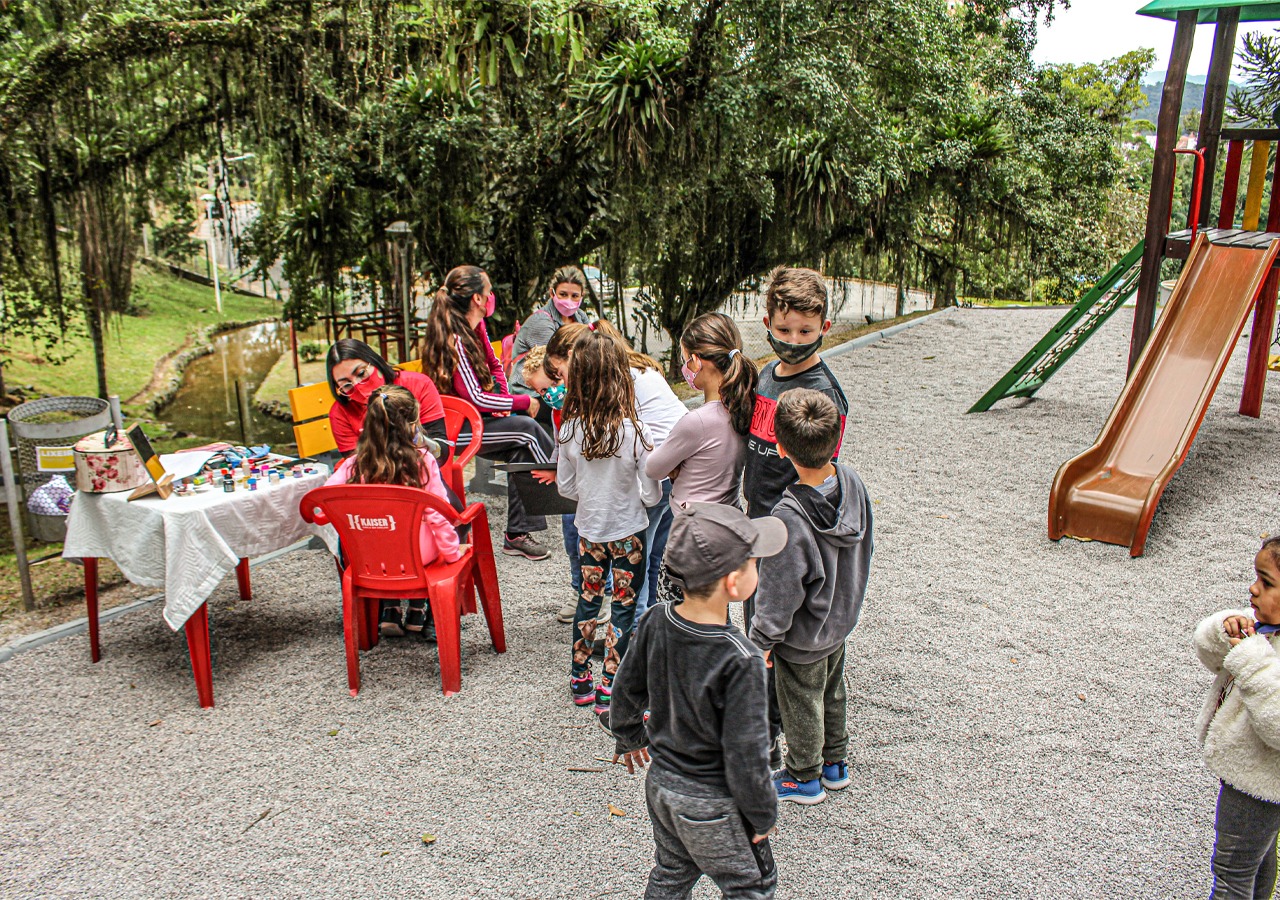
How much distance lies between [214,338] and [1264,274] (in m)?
21.9

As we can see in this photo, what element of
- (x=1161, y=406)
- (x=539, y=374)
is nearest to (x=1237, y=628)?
(x=539, y=374)

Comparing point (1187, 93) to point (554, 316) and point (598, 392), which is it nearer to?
point (554, 316)

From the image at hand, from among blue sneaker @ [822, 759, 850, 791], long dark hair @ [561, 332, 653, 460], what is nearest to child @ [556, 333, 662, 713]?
long dark hair @ [561, 332, 653, 460]

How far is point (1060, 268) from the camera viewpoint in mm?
13500

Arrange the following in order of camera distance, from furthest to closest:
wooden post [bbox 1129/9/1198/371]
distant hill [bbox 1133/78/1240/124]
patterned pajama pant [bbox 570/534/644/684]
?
distant hill [bbox 1133/78/1240/124] < wooden post [bbox 1129/9/1198/371] < patterned pajama pant [bbox 570/534/644/684]

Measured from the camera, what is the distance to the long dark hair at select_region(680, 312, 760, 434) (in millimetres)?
3225

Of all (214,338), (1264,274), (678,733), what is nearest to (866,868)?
(678,733)

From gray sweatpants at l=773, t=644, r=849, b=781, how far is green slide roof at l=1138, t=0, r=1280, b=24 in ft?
21.5

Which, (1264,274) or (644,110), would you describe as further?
(644,110)

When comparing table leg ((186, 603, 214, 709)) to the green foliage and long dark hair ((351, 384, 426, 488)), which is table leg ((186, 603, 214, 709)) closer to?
long dark hair ((351, 384, 426, 488))

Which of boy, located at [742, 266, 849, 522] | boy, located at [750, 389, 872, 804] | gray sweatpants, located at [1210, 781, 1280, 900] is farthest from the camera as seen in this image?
boy, located at [742, 266, 849, 522]

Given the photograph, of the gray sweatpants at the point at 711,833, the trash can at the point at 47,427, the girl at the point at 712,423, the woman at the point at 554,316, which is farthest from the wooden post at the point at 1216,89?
the trash can at the point at 47,427

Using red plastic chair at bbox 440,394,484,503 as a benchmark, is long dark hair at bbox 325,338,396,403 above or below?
above

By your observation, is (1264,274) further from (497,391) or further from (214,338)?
(214,338)
